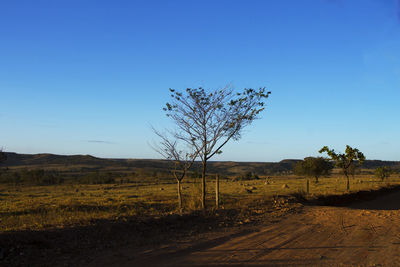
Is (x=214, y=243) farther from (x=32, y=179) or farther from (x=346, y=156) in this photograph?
(x=32, y=179)

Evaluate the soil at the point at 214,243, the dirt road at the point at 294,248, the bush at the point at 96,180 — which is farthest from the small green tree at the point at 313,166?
the bush at the point at 96,180

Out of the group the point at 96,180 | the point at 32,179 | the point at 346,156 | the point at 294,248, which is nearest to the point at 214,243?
the point at 294,248

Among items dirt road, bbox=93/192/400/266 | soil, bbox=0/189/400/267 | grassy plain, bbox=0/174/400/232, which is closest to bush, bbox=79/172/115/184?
grassy plain, bbox=0/174/400/232

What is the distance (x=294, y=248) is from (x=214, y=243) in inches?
82.8

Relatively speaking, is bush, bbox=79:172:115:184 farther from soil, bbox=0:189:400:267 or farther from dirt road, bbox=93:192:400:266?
dirt road, bbox=93:192:400:266

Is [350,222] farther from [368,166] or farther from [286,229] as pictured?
[368,166]

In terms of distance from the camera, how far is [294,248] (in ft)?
25.9

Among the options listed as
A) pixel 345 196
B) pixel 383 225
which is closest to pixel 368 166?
pixel 345 196

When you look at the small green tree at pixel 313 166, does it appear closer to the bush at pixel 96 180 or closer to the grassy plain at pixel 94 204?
the grassy plain at pixel 94 204

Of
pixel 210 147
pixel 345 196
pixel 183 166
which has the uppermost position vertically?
pixel 210 147

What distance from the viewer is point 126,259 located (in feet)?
22.6

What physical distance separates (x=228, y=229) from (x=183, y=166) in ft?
19.8

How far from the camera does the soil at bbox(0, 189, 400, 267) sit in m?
6.80

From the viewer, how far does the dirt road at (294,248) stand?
6.80 meters
